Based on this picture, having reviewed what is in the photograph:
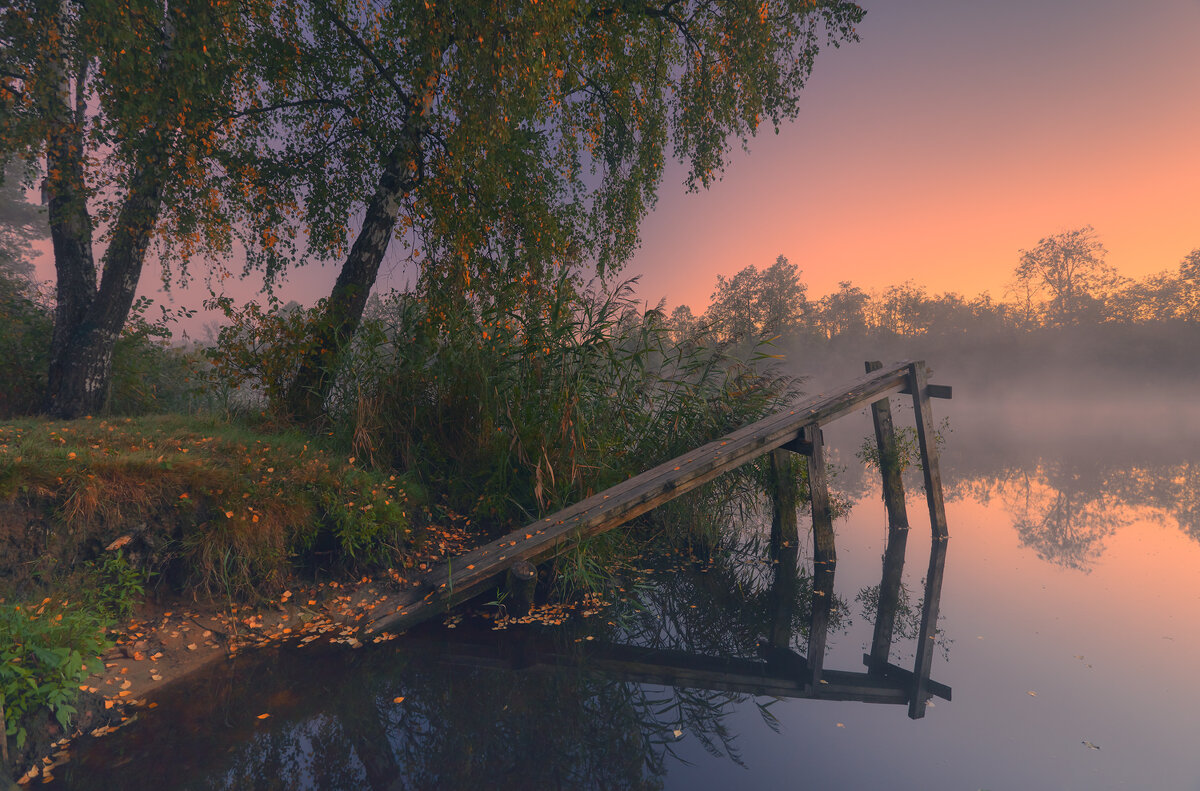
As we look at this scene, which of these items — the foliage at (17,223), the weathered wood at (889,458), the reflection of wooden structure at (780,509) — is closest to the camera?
the reflection of wooden structure at (780,509)

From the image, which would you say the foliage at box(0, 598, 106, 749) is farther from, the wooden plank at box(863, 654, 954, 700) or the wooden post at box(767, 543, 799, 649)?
the wooden plank at box(863, 654, 954, 700)

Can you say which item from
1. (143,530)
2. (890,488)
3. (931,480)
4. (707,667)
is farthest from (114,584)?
(931,480)

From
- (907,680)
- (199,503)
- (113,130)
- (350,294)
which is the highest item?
(113,130)

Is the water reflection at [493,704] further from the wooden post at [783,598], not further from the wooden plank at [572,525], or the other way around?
the wooden plank at [572,525]

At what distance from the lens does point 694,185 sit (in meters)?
10.1

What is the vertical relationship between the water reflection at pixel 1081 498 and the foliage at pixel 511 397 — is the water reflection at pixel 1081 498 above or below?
below

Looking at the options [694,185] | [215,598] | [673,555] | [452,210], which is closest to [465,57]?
[452,210]

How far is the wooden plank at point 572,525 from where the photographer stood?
4.44m

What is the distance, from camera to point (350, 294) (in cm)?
746

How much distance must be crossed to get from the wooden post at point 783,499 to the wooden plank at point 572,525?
23.3 inches

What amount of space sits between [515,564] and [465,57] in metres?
5.62

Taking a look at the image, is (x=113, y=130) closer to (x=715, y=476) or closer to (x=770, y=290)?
(x=715, y=476)

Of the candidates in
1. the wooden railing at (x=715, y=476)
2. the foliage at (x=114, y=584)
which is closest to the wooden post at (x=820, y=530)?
the wooden railing at (x=715, y=476)

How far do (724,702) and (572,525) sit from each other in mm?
1848
